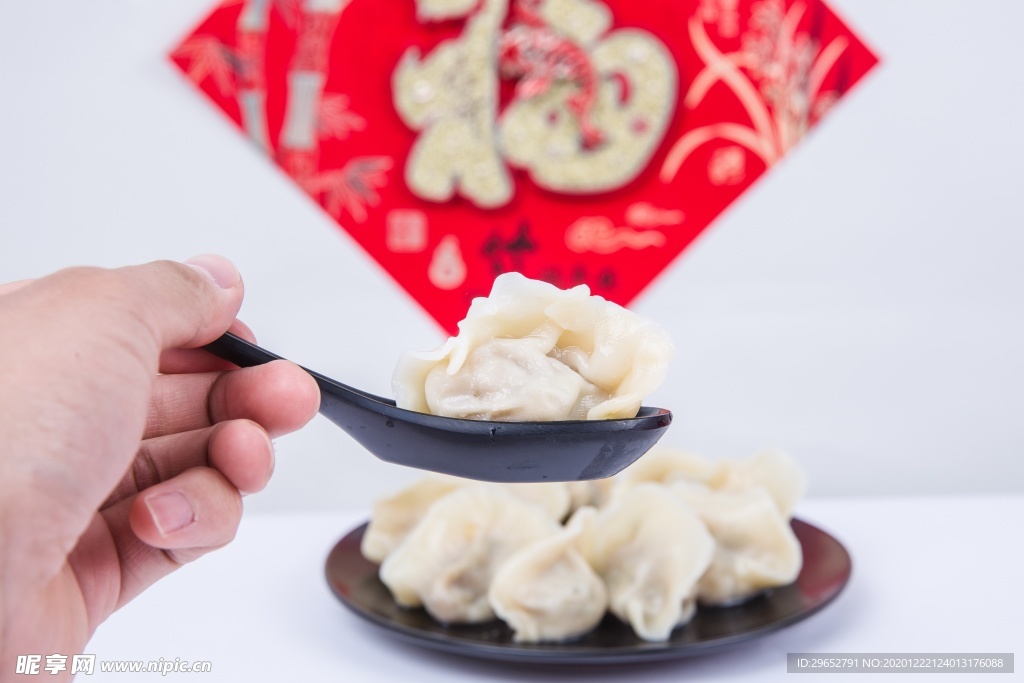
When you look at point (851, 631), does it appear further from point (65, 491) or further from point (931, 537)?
point (65, 491)

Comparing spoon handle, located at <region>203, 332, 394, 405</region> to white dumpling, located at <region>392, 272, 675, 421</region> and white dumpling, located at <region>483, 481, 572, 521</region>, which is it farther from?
white dumpling, located at <region>483, 481, 572, 521</region>

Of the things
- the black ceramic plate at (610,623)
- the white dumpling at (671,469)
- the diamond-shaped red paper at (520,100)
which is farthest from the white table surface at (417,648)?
the diamond-shaped red paper at (520,100)

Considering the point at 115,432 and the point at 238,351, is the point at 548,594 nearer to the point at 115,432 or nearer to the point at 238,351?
the point at 238,351

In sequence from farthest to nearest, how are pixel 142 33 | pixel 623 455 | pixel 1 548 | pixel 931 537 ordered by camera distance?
1. pixel 142 33
2. pixel 931 537
3. pixel 623 455
4. pixel 1 548

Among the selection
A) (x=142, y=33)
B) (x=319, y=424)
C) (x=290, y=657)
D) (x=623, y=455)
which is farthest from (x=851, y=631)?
(x=142, y=33)

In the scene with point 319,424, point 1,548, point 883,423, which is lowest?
point 883,423

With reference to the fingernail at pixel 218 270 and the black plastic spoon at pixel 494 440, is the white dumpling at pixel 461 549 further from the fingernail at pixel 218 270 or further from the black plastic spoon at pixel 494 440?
the fingernail at pixel 218 270

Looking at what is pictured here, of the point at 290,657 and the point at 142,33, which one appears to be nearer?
the point at 290,657
